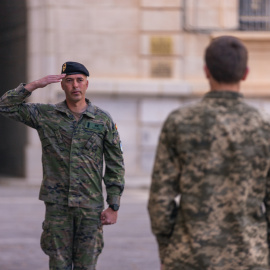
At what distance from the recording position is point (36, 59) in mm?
15844

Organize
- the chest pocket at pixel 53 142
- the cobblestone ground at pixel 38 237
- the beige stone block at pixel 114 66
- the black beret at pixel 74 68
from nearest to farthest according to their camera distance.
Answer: the chest pocket at pixel 53 142 → the black beret at pixel 74 68 → the cobblestone ground at pixel 38 237 → the beige stone block at pixel 114 66

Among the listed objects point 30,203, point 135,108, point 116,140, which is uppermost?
point 116,140

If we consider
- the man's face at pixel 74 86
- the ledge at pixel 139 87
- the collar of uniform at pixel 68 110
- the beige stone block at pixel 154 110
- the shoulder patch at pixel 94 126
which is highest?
the man's face at pixel 74 86

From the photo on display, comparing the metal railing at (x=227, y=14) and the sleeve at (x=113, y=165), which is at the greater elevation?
the metal railing at (x=227, y=14)

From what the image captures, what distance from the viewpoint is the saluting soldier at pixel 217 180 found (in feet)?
12.4

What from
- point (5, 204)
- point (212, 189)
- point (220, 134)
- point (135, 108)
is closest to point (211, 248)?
point (212, 189)

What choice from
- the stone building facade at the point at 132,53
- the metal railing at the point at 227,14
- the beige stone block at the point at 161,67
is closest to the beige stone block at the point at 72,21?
the stone building facade at the point at 132,53

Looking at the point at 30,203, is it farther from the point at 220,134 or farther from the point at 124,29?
the point at 220,134

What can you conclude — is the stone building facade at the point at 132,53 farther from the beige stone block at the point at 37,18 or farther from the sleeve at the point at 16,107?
the sleeve at the point at 16,107

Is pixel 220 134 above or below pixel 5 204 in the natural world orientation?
above

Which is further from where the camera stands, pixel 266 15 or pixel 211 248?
pixel 266 15

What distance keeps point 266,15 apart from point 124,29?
9.09 ft

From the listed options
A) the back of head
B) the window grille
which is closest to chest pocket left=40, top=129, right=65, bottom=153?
the back of head

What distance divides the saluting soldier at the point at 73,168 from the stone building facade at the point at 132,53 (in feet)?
32.8
